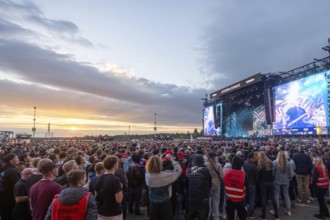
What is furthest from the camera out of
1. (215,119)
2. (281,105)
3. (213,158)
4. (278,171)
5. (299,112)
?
(215,119)

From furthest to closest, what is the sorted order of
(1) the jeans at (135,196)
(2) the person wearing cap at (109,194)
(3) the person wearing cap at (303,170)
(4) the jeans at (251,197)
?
1. (3) the person wearing cap at (303,170)
2. (1) the jeans at (135,196)
3. (4) the jeans at (251,197)
4. (2) the person wearing cap at (109,194)

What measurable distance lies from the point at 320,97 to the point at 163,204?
91.8ft

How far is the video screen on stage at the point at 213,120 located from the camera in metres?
52.4

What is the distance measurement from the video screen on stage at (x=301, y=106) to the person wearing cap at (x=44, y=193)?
28.9 m

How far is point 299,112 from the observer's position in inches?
1179

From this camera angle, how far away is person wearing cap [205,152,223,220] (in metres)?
6.73

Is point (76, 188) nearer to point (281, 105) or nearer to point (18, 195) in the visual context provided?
point (18, 195)

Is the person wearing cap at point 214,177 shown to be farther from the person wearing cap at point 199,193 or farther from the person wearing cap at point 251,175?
the person wearing cap at point 199,193

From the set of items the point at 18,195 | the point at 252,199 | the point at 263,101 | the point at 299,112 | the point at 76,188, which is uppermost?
the point at 263,101

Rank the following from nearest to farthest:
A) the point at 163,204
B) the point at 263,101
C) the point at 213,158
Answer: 1. the point at 163,204
2. the point at 213,158
3. the point at 263,101

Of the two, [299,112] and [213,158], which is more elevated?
[299,112]

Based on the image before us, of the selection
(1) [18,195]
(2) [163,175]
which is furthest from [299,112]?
(1) [18,195]

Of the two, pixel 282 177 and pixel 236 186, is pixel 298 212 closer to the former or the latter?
pixel 282 177

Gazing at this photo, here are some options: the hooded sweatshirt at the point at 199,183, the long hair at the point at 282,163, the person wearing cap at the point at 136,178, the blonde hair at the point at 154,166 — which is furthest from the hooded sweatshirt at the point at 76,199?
the long hair at the point at 282,163
